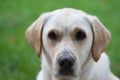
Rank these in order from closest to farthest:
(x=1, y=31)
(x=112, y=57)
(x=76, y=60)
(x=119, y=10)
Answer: (x=76, y=60)
(x=112, y=57)
(x=1, y=31)
(x=119, y=10)

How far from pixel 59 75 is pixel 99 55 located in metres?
0.52

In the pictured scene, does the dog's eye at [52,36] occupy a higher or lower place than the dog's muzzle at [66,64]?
higher

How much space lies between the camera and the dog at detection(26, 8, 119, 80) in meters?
8.12

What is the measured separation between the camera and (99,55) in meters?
8.40

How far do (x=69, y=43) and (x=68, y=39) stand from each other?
6 centimetres

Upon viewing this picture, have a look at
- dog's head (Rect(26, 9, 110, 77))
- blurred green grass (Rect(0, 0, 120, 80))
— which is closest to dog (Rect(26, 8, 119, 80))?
dog's head (Rect(26, 9, 110, 77))

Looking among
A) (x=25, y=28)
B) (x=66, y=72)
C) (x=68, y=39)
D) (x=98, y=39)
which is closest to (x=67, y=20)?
(x=68, y=39)

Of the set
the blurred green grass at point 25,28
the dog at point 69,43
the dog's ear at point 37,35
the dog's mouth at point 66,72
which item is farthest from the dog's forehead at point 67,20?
the blurred green grass at point 25,28

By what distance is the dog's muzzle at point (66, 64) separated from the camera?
802cm

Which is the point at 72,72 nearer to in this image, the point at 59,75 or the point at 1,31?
the point at 59,75

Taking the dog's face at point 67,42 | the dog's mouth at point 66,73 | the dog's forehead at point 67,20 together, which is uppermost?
the dog's forehead at point 67,20

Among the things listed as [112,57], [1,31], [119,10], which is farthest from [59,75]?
[119,10]

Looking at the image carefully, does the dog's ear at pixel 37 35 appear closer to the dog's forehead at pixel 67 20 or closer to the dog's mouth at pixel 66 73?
the dog's forehead at pixel 67 20

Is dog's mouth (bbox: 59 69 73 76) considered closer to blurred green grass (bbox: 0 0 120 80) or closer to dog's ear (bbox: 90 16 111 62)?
dog's ear (bbox: 90 16 111 62)
